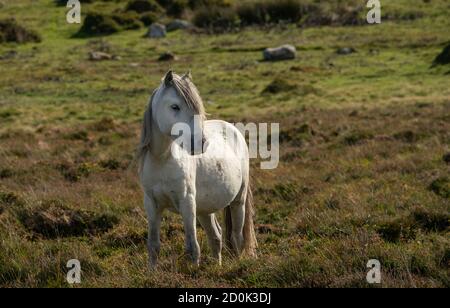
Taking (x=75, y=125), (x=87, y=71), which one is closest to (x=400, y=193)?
(x=75, y=125)

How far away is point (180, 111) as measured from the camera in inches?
245

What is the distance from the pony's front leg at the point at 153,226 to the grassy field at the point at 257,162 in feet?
0.55

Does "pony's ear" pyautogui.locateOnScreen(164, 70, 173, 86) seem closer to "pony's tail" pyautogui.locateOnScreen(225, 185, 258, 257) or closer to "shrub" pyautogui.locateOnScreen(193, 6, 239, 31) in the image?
"pony's tail" pyautogui.locateOnScreen(225, 185, 258, 257)

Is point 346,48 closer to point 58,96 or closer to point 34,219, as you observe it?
point 58,96

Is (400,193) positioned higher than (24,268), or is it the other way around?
(24,268)

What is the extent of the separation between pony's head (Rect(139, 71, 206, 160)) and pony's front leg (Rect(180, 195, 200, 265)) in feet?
2.18

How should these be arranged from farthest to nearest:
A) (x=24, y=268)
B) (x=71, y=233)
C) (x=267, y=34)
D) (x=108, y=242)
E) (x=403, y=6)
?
(x=403, y=6) < (x=267, y=34) < (x=71, y=233) < (x=108, y=242) < (x=24, y=268)

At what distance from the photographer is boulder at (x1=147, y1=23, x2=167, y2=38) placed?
46981 millimetres

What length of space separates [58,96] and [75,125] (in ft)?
22.3

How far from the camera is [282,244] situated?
810cm

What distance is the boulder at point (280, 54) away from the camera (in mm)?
36719

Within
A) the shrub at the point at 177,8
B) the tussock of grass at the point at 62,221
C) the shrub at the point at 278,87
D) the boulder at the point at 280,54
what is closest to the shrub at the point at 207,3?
the shrub at the point at 177,8

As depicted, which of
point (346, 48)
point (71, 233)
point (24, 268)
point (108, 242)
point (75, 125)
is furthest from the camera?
point (346, 48)

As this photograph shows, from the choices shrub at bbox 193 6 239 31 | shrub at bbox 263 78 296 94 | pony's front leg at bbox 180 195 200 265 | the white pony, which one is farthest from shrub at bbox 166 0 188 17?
pony's front leg at bbox 180 195 200 265
